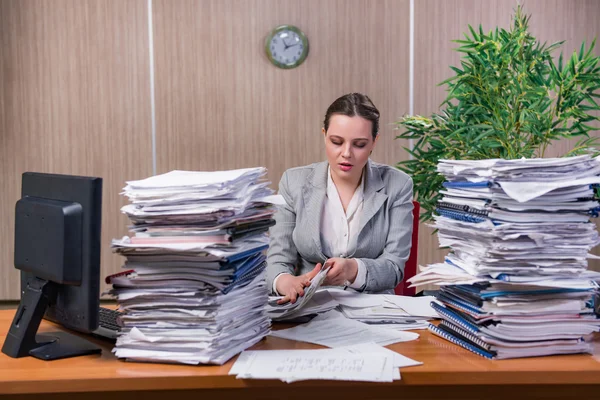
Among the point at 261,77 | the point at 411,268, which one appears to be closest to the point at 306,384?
the point at 411,268

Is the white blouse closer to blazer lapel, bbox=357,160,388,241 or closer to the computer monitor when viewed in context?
blazer lapel, bbox=357,160,388,241

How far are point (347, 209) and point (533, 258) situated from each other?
1.09 metres

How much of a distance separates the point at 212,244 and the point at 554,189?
74 centimetres

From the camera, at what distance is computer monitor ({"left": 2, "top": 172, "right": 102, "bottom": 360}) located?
1441mm

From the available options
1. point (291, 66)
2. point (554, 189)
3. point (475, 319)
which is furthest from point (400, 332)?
point (291, 66)

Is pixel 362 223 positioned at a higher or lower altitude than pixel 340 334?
higher

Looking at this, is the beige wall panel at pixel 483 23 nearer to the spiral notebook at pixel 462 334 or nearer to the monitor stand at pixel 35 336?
the spiral notebook at pixel 462 334

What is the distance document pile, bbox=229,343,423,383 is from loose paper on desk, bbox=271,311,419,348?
2.3 inches

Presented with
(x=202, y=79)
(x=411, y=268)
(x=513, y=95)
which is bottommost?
(x=411, y=268)

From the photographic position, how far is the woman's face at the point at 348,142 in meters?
2.30

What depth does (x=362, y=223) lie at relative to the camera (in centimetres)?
241

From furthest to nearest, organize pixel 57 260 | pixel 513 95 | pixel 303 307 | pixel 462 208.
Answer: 1. pixel 513 95
2. pixel 303 307
3. pixel 462 208
4. pixel 57 260

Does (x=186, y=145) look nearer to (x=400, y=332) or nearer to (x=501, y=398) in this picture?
(x=400, y=332)

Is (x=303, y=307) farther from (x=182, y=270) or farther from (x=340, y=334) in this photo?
(x=182, y=270)
